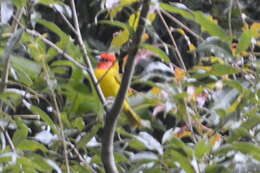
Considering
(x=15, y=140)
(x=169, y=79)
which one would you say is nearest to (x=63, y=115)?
(x=15, y=140)

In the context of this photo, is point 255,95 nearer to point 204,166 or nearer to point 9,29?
point 204,166

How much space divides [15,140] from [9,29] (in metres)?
0.34

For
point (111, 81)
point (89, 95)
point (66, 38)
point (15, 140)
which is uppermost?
point (66, 38)

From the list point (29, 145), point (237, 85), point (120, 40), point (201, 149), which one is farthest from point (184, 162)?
point (29, 145)

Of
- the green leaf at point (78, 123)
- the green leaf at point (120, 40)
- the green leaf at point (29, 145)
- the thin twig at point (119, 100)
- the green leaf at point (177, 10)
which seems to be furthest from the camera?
the green leaf at point (78, 123)

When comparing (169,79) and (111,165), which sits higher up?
(169,79)

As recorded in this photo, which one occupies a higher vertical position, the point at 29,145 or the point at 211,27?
the point at 211,27

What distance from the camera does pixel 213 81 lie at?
1434mm

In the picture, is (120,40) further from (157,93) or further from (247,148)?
(247,148)

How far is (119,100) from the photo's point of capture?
131cm

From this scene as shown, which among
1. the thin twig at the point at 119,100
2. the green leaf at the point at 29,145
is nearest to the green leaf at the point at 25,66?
the green leaf at the point at 29,145

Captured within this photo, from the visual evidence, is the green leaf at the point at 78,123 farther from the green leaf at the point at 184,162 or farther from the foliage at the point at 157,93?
the green leaf at the point at 184,162

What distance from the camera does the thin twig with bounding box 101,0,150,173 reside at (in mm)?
1271

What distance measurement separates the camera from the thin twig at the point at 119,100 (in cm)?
127
